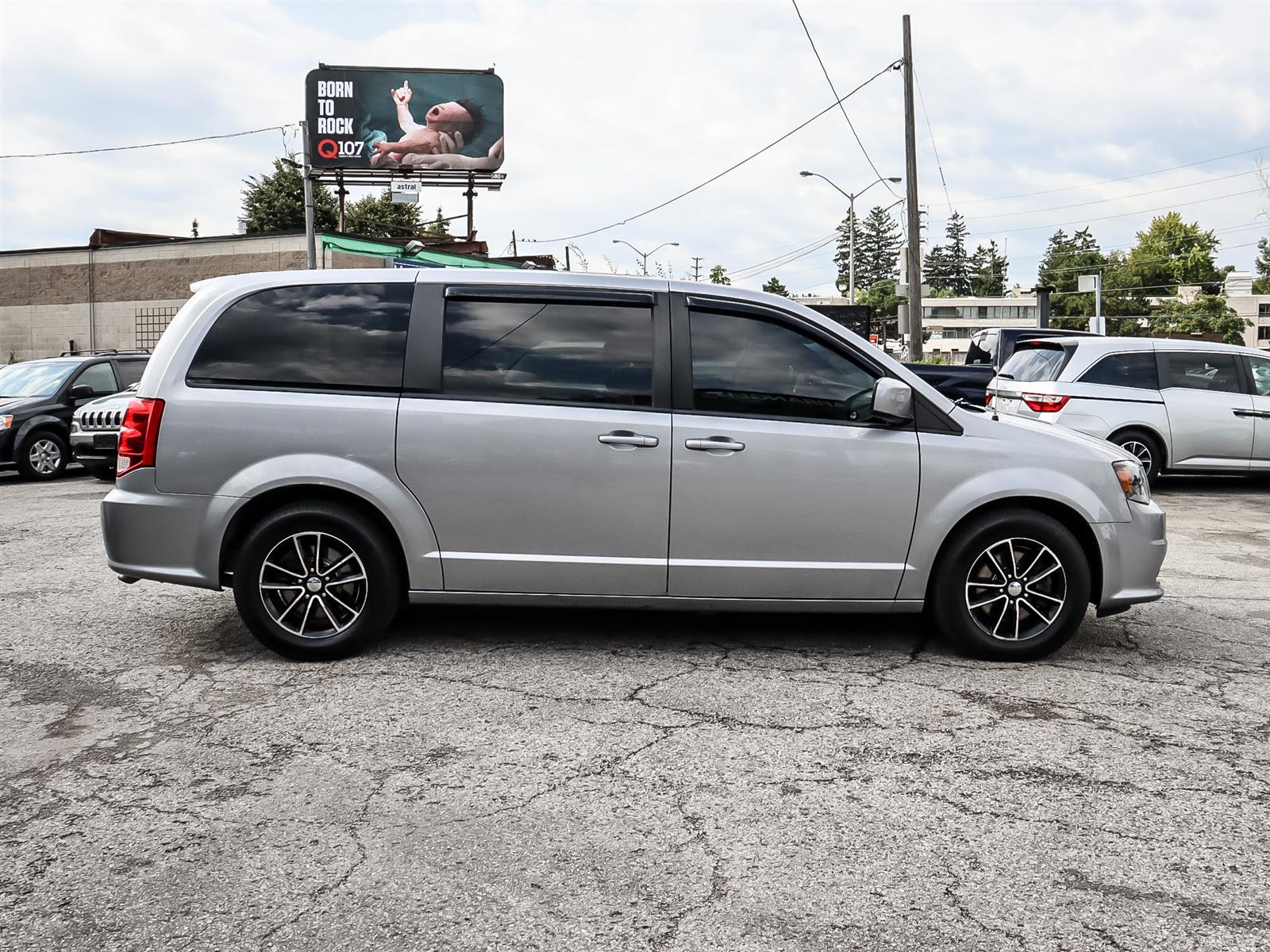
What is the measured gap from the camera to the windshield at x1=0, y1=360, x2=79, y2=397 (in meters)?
15.1

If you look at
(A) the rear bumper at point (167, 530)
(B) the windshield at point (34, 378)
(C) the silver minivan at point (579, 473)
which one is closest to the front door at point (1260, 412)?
(C) the silver minivan at point (579, 473)

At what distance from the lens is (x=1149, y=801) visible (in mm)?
3734

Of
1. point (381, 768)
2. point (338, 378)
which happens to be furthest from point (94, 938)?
point (338, 378)

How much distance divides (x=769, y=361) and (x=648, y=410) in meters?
0.65

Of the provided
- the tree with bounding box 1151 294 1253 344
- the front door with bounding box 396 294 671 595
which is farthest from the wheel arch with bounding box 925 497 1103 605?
the tree with bounding box 1151 294 1253 344

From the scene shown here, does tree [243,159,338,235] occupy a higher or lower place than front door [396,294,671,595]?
higher

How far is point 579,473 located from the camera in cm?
529

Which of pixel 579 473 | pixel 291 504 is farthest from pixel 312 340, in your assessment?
pixel 579 473

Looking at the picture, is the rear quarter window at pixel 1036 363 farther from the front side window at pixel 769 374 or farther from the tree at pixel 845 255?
the tree at pixel 845 255

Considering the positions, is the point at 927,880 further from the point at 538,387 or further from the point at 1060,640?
the point at 538,387

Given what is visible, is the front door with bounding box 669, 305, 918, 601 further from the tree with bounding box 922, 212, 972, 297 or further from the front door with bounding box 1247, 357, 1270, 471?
the tree with bounding box 922, 212, 972, 297

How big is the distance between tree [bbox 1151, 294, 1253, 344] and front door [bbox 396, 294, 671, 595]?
8910cm

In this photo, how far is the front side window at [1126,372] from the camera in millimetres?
12289

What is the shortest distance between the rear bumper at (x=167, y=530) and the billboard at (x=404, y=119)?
36.9 metres
